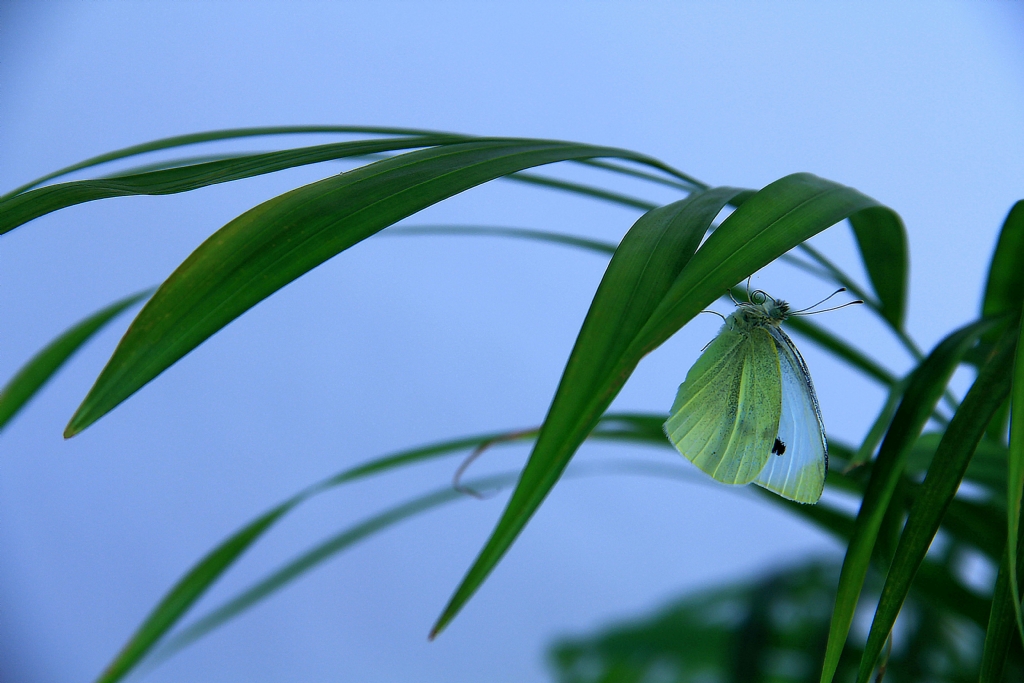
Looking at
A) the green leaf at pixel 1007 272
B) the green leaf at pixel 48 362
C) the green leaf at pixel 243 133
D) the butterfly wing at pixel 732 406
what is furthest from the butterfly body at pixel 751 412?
the green leaf at pixel 48 362

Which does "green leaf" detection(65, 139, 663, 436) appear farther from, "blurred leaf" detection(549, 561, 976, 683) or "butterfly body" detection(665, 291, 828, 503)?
"blurred leaf" detection(549, 561, 976, 683)

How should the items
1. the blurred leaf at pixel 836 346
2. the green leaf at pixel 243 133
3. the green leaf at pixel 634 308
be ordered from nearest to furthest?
the green leaf at pixel 634 308 < the green leaf at pixel 243 133 < the blurred leaf at pixel 836 346

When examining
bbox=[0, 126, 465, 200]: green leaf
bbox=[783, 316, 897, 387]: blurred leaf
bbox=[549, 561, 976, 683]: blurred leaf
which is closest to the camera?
bbox=[0, 126, 465, 200]: green leaf

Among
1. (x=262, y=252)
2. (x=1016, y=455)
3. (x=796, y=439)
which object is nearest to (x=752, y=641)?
(x=796, y=439)

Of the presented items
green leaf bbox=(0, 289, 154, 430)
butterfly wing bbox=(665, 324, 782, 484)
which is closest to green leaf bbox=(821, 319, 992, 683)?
butterfly wing bbox=(665, 324, 782, 484)

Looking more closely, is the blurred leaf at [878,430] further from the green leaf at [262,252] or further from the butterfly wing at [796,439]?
the green leaf at [262,252]

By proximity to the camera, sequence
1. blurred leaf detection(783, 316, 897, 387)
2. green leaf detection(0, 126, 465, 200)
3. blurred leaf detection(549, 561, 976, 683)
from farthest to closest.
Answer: blurred leaf detection(549, 561, 976, 683) < blurred leaf detection(783, 316, 897, 387) < green leaf detection(0, 126, 465, 200)
